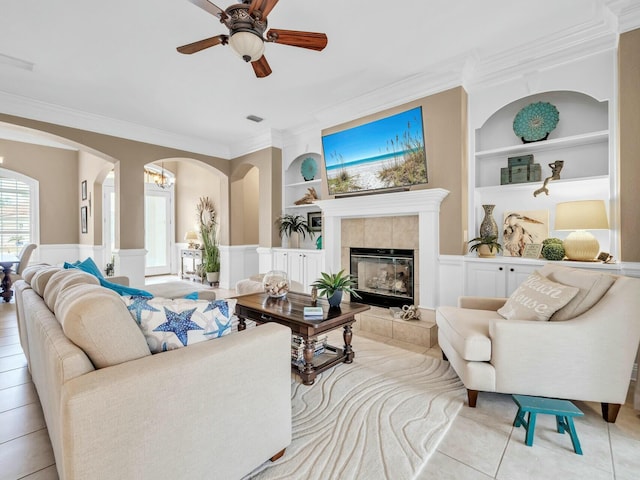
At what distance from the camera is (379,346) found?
10.3 feet

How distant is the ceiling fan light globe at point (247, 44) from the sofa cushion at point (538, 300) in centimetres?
262

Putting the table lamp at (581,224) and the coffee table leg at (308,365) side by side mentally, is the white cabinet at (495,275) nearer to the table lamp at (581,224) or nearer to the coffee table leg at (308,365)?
the table lamp at (581,224)

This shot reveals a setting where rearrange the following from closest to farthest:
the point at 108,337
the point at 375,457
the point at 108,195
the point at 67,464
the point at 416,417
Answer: the point at 67,464 < the point at 108,337 < the point at 375,457 < the point at 416,417 < the point at 108,195

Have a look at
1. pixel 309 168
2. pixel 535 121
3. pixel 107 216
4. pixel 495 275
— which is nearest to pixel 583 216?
pixel 495 275

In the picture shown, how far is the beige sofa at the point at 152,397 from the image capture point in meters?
0.96

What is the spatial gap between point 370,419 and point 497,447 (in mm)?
701

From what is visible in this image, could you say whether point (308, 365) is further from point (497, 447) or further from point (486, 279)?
point (486, 279)

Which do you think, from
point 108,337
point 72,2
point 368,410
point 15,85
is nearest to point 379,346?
point 368,410

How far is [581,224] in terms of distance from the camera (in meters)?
2.47

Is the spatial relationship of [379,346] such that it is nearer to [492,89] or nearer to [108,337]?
[108,337]

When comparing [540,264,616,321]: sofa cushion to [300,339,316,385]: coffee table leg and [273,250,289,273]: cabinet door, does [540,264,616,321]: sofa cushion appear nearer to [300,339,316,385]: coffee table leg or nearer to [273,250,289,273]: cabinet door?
[300,339,316,385]: coffee table leg

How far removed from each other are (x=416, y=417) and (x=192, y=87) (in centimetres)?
413

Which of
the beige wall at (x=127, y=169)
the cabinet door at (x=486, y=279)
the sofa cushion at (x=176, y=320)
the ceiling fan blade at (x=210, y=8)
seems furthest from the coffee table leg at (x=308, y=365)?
the beige wall at (x=127, y=169)

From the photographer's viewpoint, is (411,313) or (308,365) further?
(411,313)
